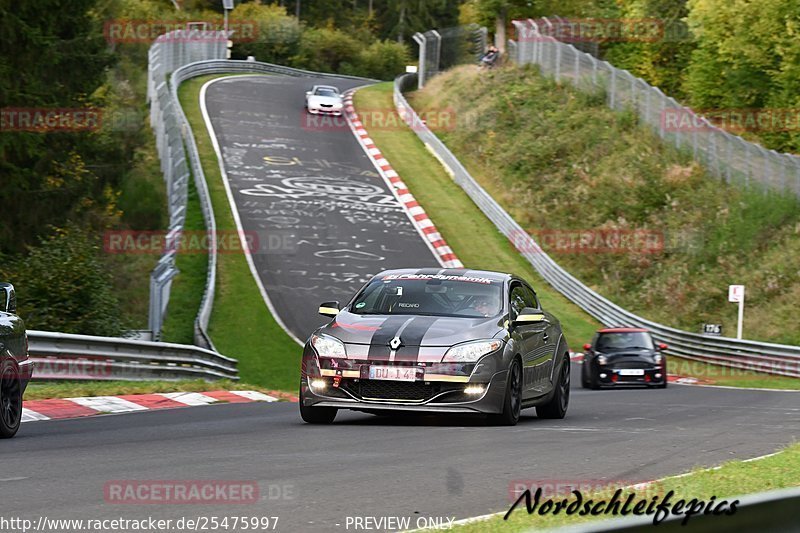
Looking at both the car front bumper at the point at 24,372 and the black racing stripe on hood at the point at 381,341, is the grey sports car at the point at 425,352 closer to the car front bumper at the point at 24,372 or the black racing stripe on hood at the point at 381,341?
the black racing stripe on hood at the point at 381,341

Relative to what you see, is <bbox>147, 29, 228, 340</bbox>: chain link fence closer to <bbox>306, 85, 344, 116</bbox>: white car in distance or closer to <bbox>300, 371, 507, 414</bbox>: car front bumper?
<bbox>306, 85, 344, 116</bbox>: white car in distance

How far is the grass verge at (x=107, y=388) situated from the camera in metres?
15.4

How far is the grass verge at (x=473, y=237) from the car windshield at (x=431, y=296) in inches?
600

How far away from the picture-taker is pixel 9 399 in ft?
34.9

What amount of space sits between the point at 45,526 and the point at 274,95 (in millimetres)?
61622

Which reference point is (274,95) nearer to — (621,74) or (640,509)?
(621,74)

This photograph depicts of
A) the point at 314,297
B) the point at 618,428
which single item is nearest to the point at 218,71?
the point at 314,297

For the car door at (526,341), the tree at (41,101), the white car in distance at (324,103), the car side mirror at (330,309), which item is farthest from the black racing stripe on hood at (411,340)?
the white car in distance at (324,103)

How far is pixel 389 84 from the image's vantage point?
76188 mm

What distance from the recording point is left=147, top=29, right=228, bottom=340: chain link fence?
28.9m

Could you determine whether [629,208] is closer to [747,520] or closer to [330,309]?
[330,309]

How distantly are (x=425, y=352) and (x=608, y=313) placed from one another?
82.6ft

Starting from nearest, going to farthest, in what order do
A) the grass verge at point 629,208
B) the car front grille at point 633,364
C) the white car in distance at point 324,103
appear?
the car front grille at point 633,364, the grass verge at point 629,208, the white car in distance at point 324,103

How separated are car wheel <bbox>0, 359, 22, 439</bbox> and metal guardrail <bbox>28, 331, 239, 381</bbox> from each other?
5194mm
